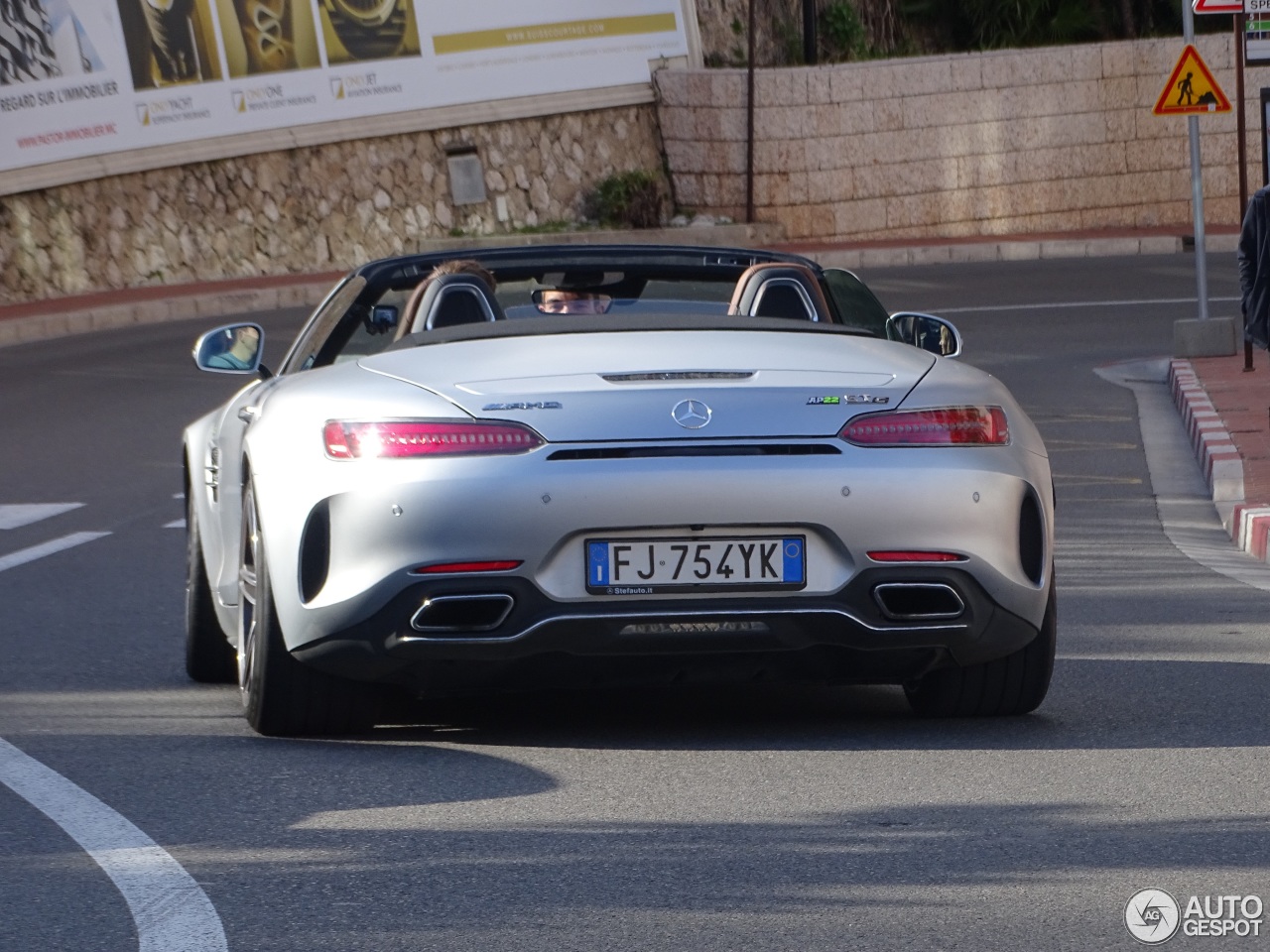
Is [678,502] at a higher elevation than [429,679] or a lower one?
higher

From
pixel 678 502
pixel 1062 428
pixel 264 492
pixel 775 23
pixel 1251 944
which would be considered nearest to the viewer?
pixel 1251 944

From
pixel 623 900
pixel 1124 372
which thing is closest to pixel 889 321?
pixel 623 900

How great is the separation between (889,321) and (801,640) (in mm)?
1805

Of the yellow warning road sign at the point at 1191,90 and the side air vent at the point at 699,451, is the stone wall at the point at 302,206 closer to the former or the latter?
the yellow warning road sign at the point at 1191,90

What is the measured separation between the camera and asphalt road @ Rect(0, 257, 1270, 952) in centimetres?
410

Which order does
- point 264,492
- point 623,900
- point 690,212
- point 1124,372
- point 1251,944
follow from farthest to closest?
point 690,212 → point 1124,372 → point 264,492 → point 623,900 → point 1251,944

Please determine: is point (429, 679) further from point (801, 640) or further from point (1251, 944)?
point (1251, 944)

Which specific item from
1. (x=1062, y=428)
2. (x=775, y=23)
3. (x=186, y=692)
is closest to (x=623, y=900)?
(x=186, y=692)

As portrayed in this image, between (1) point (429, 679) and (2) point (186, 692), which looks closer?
(1) point (429, 679)

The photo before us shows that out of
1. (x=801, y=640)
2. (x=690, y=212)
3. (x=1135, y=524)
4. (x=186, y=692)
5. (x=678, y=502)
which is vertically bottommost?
(x=690, y=212)

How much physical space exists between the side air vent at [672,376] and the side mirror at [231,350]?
5.69 ft

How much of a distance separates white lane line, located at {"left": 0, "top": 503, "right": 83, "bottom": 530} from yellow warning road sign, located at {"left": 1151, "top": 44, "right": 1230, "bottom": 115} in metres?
8.02

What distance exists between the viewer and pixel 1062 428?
Result: 1470cm

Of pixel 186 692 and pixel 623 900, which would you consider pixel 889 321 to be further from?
pixel 623 900
